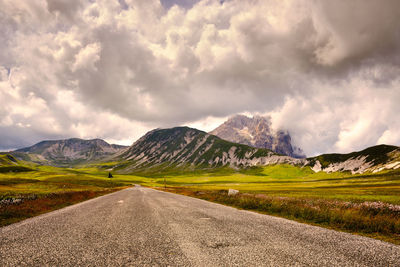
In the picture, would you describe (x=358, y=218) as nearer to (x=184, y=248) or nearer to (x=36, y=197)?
(x=184, y=248)

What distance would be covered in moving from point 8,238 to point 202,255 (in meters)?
8.29

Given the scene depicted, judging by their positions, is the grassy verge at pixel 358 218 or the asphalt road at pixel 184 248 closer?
the asphalt road at pixel 184 248

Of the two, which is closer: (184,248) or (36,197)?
(184,248)

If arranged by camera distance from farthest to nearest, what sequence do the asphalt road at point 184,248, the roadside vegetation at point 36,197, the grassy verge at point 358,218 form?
→ the roadside vegetation at point 36,197
the grassy verge at point 358,218
the asphalt road at point 184,248

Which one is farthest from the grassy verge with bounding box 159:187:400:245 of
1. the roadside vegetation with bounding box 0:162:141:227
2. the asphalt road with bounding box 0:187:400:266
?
the roadside vegetation with bounding box 0:162:141:227

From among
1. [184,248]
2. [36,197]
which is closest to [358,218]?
[184,248]

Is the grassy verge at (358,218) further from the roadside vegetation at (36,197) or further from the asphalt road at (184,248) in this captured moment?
the roadside vegetation at (36,197)

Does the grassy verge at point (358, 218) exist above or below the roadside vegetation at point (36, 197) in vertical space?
above

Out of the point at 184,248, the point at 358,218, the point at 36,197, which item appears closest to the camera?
the point at 184,248

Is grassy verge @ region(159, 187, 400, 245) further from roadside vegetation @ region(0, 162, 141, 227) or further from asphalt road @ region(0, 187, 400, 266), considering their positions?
roadside vegetation @ region(0, 162, 141, 227)

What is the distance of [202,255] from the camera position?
601 centimetres

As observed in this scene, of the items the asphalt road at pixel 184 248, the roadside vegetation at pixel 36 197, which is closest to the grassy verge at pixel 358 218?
the asphalt road at pixel 184 248

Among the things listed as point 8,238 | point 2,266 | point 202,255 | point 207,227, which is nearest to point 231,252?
point 202,255

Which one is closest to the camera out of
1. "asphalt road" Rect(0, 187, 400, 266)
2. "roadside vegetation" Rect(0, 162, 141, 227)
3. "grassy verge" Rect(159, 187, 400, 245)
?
"asphalt road" Rect(0, 187, 400, 266)
